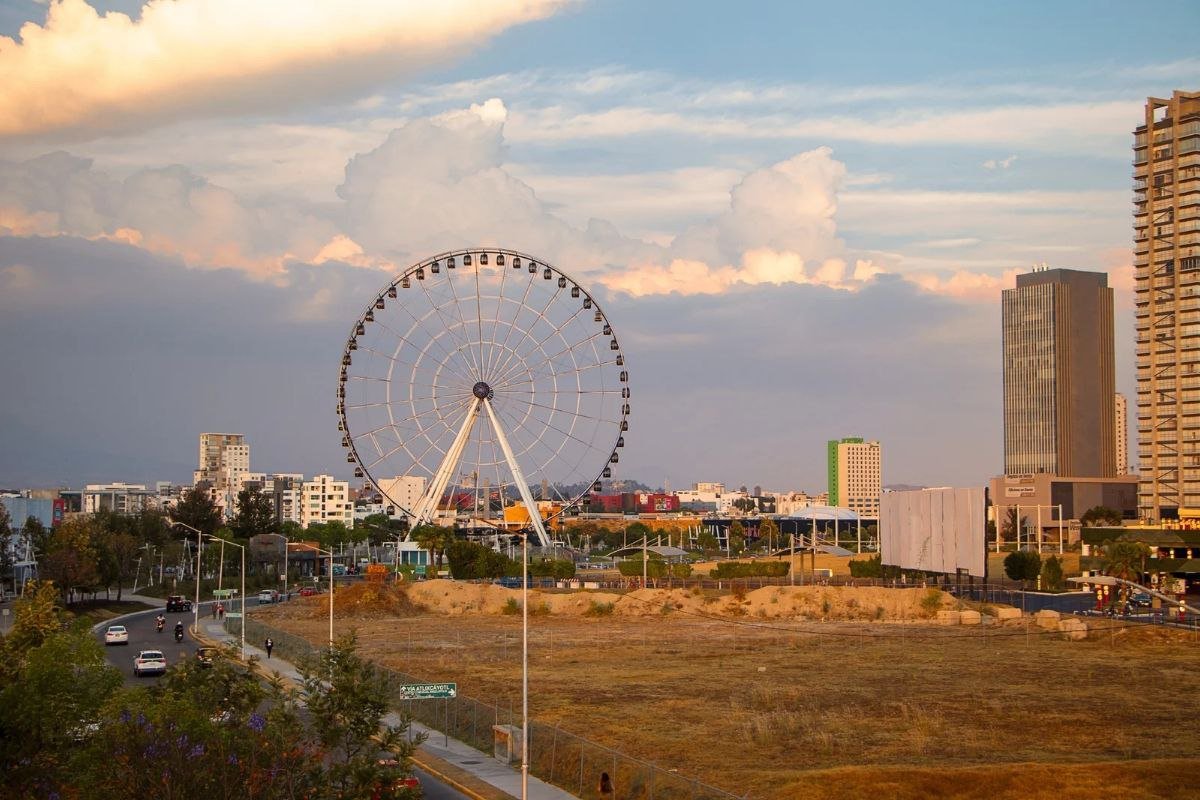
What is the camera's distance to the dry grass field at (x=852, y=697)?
37281mm

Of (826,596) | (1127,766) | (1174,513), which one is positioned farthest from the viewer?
→ (1174,513)

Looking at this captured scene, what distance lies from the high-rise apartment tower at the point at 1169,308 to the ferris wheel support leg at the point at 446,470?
346 ft

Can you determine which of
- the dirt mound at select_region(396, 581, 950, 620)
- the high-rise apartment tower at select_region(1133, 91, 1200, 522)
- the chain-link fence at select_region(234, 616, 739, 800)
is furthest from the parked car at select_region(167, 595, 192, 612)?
the high-rise apartment tower at select_region(1133, 91, 1200, 522)

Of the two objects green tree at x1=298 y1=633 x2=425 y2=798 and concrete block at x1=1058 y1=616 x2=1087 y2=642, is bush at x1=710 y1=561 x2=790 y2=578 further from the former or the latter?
green tree at x1=298 y1=633 x2=425 y2=798

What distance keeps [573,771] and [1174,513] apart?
530 ft

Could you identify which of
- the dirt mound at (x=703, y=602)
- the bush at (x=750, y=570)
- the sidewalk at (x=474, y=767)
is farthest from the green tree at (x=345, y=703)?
the bush at (x=750, y=570)

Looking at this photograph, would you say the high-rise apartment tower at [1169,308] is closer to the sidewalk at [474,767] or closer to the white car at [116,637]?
the white car at [116,637]

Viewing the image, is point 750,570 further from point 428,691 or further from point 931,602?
point 428,691

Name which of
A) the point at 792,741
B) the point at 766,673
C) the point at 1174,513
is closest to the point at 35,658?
the point at 792,741

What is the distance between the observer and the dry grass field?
122 ft

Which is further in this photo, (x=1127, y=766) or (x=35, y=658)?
(x=1127, y=766)

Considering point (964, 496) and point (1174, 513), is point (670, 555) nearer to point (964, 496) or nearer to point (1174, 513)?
point (1174, 513)

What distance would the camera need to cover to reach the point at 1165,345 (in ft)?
608

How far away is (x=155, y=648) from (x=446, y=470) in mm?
38283
